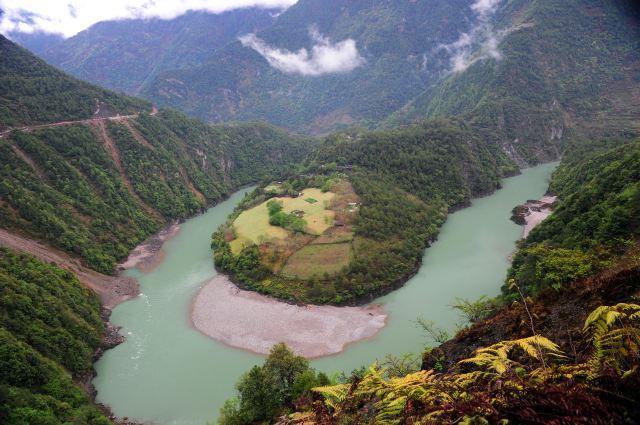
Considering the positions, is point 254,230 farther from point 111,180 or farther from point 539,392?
point 539,392

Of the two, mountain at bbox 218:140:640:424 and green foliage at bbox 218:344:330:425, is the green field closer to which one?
green foliage at bbox 218:344:330:425

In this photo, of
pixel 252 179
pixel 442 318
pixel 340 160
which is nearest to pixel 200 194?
pixel 252 179

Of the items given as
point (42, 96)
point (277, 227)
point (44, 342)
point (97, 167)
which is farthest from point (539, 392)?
point (42, 96)

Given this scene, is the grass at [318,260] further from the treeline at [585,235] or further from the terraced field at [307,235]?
the treeline at [585,235]

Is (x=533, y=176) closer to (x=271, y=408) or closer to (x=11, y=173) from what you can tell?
(x=271, y=408)

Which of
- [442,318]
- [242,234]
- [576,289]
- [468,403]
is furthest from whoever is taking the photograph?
[242,234]

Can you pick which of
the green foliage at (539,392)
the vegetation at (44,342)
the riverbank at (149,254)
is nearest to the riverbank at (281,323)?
the vegetation at (44,342)

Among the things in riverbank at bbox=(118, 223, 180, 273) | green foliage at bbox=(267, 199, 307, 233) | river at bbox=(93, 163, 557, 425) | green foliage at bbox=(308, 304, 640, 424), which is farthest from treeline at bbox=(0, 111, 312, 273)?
green foliage at bbox=(308, 304, 640, 424)
